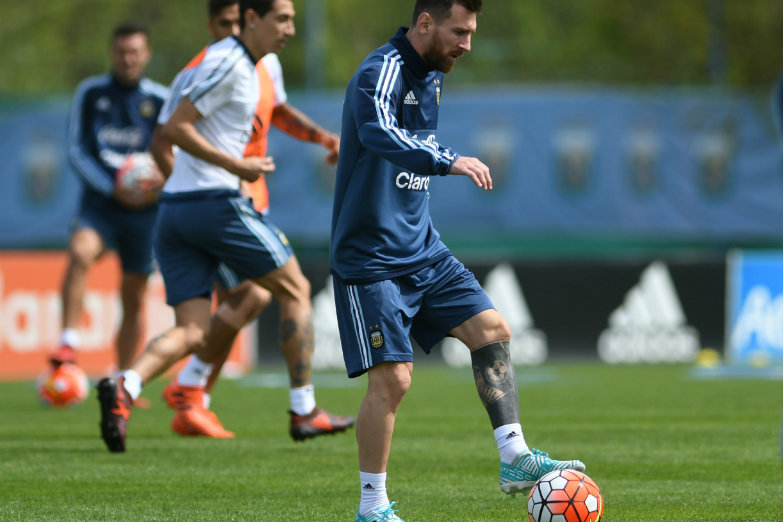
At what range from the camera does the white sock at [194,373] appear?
339 inches

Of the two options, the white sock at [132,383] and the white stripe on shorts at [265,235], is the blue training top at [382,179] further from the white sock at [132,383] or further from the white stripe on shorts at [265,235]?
the white sock at [132,383]

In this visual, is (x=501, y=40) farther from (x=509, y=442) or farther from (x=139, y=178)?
(x=509, y=442)

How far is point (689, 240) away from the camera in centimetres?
2064

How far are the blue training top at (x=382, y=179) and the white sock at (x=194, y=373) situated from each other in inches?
120

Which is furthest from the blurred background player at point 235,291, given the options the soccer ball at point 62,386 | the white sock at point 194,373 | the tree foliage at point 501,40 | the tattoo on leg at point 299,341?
the tree foliage at point 501,40

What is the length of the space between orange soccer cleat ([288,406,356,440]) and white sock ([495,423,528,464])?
2.41 meters

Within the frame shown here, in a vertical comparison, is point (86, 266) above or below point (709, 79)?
below

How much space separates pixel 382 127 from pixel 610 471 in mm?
2520

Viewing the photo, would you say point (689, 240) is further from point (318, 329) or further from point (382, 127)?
point (382, 127)

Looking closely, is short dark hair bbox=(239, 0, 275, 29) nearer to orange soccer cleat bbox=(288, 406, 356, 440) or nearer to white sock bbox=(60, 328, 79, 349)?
orange soccer cleat bbox=(288, 406, 356, 440)

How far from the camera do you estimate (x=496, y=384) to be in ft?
19.4

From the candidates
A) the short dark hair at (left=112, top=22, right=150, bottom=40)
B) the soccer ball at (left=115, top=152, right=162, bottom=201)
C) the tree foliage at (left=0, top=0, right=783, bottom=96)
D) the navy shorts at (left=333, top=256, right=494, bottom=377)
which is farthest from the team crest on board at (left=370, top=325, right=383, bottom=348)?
the tree foliage at (left=0, top=0, right=783, bottom=96)

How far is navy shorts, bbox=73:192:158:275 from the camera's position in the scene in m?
10.9

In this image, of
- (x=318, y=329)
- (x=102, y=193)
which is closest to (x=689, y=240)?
(x=318, y=329)
